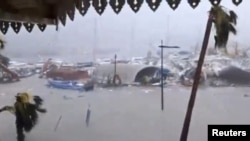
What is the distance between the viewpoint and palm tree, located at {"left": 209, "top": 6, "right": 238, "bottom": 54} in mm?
2370

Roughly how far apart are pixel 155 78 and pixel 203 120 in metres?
0.39

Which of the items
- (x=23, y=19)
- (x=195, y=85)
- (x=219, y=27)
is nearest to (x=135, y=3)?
(x=23, y=19)

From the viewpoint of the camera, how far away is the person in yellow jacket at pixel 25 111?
8.61ft

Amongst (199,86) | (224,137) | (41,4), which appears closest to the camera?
(41,4)

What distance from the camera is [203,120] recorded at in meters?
2.62

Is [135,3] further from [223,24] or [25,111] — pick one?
[25,111]

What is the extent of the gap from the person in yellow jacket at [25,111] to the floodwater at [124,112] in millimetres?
32

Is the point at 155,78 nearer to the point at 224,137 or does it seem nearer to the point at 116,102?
the point at 116,102

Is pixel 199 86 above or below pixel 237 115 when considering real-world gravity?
above

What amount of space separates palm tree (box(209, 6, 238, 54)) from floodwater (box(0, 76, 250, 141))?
34 centimetres

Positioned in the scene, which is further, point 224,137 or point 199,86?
point 199,86

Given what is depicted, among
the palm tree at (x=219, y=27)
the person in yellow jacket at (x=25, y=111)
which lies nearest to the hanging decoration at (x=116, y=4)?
the palm tree at (x=219, y=27)

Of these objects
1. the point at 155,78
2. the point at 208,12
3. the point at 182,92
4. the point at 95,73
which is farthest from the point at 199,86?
the point at 95,73

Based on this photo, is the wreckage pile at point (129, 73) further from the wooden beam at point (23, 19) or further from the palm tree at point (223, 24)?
the wooden beam at point (23, 19)
